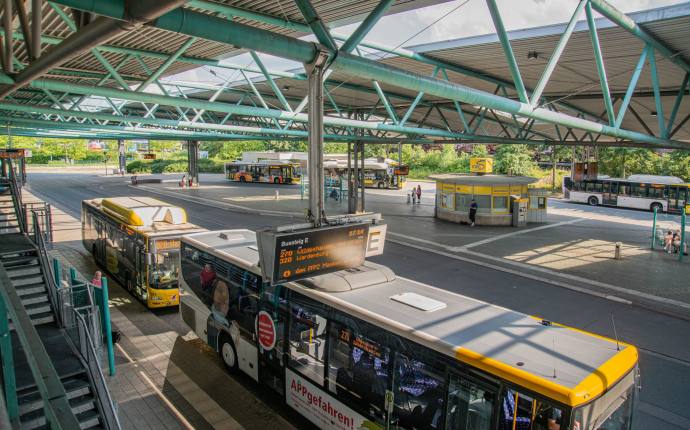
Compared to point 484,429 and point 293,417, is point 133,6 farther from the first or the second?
point 293,417

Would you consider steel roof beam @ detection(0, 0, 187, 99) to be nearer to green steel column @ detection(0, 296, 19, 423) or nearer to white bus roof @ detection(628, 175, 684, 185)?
green steel column @ detection(0, 296, 19, 423)

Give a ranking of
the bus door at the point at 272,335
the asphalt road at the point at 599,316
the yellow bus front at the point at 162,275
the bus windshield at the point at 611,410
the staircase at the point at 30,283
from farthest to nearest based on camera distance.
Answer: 1. the yellow bus front at the point at 162,275
2. the staircase at the point at 30,283
3. the asphalt road at the point at 599,316
4. the bus door at the point at 272,335
5. the bus windshield at the point at 611,410

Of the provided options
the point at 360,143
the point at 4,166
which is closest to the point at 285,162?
the point at 360,143

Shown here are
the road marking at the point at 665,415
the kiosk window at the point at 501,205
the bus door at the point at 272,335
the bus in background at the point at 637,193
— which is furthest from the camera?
the bus in background at the point at 637,193

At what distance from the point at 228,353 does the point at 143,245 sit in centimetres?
485

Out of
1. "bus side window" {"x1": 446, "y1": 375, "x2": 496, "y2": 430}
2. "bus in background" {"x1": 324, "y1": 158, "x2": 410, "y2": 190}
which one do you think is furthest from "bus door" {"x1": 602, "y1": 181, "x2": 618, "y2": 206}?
"bus side window" {"x1": 446, "y1": 375, "x2": 496, "y2": 430}

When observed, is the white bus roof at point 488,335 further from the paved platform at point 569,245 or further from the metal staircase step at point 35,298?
the paved platform at point 569,245

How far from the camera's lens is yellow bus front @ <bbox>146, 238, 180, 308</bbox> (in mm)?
12266

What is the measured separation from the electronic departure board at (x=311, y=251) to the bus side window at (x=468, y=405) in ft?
7.81

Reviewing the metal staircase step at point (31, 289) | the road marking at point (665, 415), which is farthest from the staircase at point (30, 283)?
the road marking at point (665, 415)

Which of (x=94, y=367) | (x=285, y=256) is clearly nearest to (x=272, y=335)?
(x=285, y=256)

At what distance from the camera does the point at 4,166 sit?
61.9 ft

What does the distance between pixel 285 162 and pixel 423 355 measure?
53.3m

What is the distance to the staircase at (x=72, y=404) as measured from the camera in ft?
19.5
